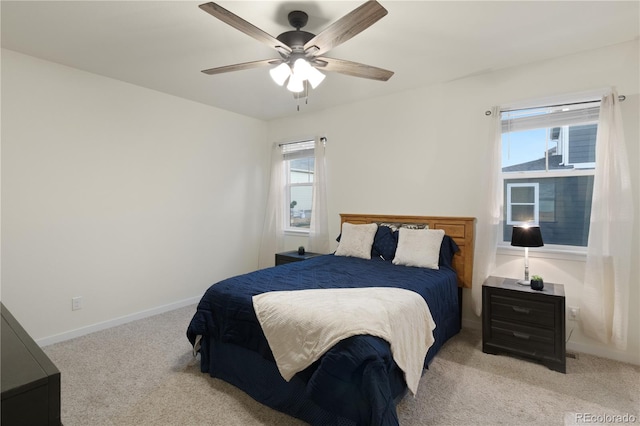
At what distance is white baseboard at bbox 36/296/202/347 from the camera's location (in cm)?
290

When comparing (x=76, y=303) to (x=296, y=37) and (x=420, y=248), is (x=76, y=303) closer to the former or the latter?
(x=296, y=37)

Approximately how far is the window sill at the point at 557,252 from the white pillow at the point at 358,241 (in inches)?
52.2

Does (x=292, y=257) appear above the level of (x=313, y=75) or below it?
below

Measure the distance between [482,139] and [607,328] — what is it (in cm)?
188

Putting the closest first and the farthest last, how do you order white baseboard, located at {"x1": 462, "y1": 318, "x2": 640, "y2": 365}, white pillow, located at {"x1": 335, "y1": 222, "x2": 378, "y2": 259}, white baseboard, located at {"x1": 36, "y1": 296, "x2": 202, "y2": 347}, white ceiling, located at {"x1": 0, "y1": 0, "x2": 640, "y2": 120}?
white ceiling, located at {"x1": 0, "y1": 0, "x2": 640, "y2": 120}, white baseboard, located at {"x1": 462, "y1": 318, "x2": 640, "y2": 365}, white baseboard, located at {"x1": 36, "y1": 296, "x2": 202, "y2": 347}, white pillow, located at {"x1": 335, "y1": 222, "x2": 378, "y2": 259}

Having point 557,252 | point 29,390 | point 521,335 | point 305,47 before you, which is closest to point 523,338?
point 521,335

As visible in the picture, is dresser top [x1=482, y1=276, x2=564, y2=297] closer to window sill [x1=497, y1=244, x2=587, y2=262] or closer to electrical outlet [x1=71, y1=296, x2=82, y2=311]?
window sill [x1=497, y1=244, x2=587, y2=262]

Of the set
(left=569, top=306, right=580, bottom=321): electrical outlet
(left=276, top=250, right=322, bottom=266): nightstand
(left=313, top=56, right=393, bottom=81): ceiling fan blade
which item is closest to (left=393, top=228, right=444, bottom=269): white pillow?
(left=569, top=306, right=580, bottom=321): electrical outlet

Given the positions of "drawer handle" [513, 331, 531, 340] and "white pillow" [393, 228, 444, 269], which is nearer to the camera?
"drawer handle" [513, 331, 531, 340]

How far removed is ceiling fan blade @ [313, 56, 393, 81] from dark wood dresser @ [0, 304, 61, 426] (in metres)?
2.12

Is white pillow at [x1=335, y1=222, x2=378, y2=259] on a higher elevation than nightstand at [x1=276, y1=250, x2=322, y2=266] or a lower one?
higher

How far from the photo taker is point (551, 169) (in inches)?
115

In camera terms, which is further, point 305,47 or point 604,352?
point 604,352

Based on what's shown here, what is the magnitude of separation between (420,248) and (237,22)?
7.88 ft
